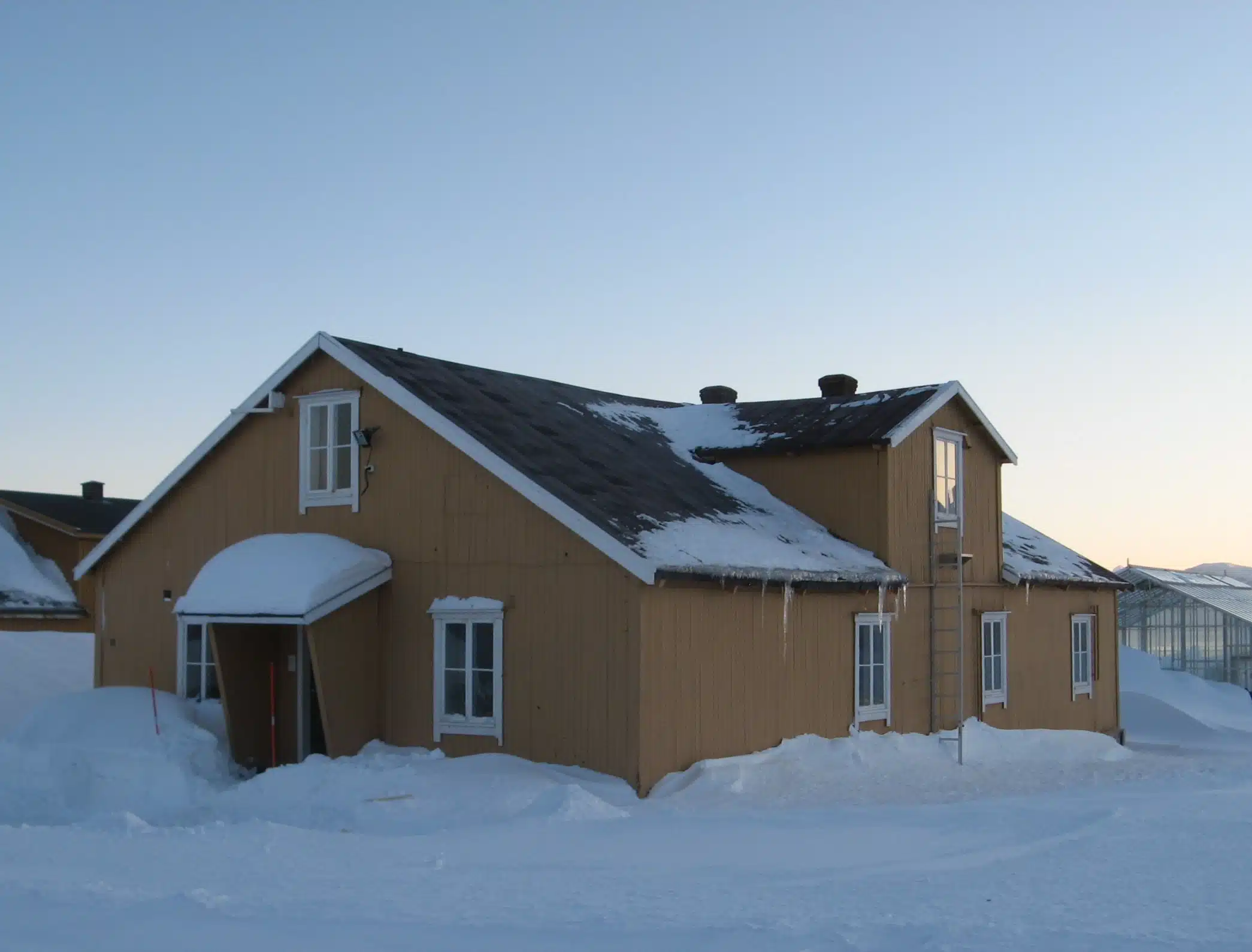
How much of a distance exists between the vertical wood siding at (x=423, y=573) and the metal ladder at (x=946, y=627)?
6.93 meters

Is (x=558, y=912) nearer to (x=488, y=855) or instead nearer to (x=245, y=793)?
(x=488, y=855)

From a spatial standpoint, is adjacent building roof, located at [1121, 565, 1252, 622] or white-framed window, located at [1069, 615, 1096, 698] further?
adjacent building roof, located at [1121, 565, 1252, 622]

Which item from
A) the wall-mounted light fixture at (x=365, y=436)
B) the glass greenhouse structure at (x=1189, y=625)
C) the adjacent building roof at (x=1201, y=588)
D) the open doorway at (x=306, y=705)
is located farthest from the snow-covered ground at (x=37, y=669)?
the adjacent building roof at (x=1201, y=588)

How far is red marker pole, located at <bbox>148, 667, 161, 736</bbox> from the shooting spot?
16422mm

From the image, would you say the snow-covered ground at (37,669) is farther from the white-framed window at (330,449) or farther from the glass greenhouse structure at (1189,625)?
the glass greenhouse structure at (1189,625)

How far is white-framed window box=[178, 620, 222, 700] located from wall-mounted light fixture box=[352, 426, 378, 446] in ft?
11.1

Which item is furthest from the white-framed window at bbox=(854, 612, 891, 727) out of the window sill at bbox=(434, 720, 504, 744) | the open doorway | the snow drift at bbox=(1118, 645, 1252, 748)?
the snow drift at bbox=(1118, 645, 1252, 748)

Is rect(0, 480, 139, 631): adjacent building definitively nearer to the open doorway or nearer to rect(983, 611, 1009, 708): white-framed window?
the open doorway

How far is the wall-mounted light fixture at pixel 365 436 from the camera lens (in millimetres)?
16766

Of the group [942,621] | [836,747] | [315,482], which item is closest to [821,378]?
[942,621]

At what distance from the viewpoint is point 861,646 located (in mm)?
18203

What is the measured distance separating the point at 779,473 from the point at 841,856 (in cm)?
980

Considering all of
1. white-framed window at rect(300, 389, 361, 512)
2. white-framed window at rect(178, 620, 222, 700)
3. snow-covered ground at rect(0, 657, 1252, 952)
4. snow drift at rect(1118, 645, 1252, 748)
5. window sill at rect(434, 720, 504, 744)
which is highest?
white-framed window at rect(300, 389, 361, 512)

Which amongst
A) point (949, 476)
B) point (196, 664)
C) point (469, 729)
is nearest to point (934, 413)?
point (949, 476)
